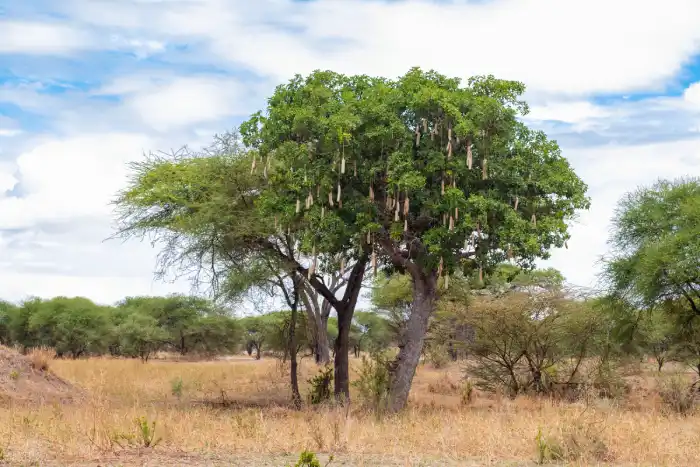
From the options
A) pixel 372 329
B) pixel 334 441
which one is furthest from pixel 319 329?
pixel 372 329

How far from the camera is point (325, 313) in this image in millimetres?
38688

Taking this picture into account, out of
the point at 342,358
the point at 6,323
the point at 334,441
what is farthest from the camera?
the point at 6,323

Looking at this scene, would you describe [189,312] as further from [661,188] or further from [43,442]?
[43,442]

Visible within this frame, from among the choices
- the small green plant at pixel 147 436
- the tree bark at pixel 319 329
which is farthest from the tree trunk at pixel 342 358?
the small green plant at pixel 147 436

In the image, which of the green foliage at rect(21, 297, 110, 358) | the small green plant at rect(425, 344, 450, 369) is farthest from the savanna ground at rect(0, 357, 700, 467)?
the green foliage at rect(21, 297, 110, 358)

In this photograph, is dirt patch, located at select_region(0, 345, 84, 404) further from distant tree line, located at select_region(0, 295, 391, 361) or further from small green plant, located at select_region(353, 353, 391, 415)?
distant tree line, located at select_region(0, 295, 391, 361)

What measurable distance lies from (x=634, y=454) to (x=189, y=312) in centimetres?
6631

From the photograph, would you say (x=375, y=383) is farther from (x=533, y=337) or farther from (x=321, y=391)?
(x=533, y=337)

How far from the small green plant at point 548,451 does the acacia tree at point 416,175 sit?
23.8ft

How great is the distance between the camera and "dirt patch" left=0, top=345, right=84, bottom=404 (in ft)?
79.8

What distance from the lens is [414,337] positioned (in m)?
21.4

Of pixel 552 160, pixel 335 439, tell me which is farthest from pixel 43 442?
pixel 552 160

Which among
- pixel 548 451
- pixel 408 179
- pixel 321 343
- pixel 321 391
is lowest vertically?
pixel 321 391

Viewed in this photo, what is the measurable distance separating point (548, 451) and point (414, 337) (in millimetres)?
9380
